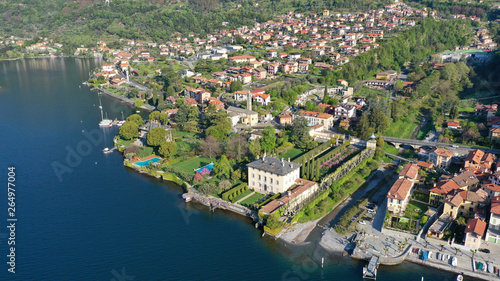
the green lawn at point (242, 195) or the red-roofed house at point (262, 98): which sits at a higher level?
the red-roofed house at point (262, 98)

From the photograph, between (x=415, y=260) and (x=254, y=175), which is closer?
(x=415, y=260)

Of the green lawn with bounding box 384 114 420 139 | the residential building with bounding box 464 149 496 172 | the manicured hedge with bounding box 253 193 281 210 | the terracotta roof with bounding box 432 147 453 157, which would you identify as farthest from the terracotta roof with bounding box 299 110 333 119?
the manicured hedge with bounding box 253 193 281 210

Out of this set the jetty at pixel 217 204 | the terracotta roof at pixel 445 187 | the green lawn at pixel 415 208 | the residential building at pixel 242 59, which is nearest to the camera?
the green lawn at pixel 415 208

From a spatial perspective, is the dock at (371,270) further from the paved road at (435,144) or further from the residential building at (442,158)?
the paved road at (435,144)

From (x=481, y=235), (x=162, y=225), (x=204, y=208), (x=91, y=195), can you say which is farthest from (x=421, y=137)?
(x=91, y=195)

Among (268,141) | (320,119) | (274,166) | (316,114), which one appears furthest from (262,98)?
(274,166)

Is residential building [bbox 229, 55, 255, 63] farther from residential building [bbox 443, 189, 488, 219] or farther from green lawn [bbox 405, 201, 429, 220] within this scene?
residential building [bbox 443, 189, 488, 219]

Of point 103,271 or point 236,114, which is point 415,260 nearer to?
point 103,271

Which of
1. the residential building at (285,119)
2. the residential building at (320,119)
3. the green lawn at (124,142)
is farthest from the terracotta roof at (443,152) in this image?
the green lawn at (124,142)
